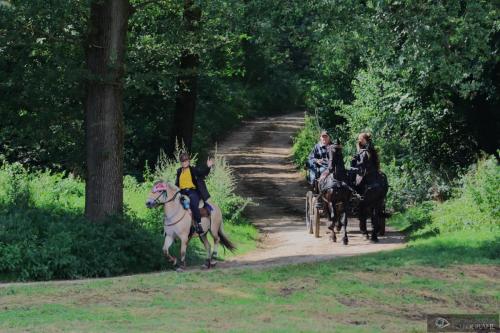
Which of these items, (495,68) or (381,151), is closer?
(495,68)

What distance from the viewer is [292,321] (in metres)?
13.7

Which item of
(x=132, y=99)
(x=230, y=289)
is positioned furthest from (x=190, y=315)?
(x=132, y=99)

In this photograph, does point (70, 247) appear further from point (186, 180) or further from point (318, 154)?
point (318, 154)

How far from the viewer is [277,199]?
35.0 metres

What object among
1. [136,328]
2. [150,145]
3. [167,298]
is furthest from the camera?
[150,145]

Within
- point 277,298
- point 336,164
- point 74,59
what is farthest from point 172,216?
point 74,59

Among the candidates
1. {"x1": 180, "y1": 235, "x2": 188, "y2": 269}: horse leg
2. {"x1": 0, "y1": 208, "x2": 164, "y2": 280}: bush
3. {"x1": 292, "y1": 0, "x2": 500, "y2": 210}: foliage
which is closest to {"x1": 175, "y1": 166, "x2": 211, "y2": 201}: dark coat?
{"x1": 180, "y1": 235, "x2": 188, "y2": 269}: horse leg

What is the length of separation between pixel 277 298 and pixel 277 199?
19513 mm

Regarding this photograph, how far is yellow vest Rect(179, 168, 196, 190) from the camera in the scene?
1973 centimetres

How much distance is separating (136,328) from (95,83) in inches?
364

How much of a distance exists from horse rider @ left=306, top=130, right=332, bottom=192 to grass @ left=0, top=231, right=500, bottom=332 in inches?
219

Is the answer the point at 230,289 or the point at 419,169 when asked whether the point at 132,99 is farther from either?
the point at 230,289

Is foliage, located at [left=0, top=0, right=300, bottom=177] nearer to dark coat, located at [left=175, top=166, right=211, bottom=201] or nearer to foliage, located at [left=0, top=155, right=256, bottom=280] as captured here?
foliage, located at [left=0, top=155, right=256, bottom=280]

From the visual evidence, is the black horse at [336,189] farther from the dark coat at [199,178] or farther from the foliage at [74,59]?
the dark coat at [199,178]
